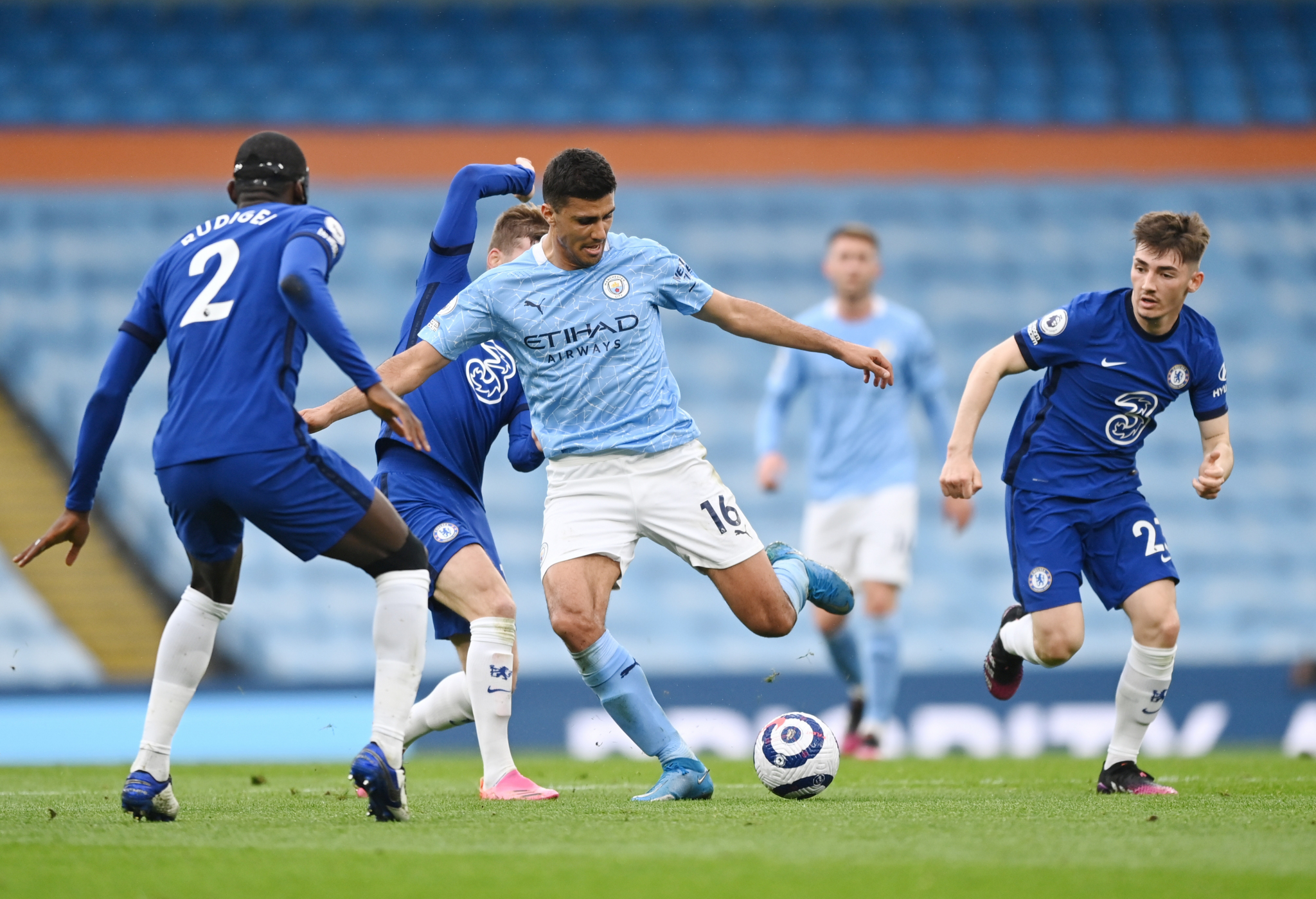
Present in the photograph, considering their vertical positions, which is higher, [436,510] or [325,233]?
[325,233]

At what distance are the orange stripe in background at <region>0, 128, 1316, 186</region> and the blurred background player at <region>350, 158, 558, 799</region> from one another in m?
7.36

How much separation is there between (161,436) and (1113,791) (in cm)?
367

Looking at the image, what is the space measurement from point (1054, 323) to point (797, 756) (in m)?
1.91

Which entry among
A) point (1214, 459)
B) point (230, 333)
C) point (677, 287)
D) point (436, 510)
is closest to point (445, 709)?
point (436, 510)

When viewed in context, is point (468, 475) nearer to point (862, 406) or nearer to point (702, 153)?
point (862, 406)

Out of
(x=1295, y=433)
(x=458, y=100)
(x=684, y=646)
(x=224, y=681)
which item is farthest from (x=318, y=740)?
(x=1295, y=433)

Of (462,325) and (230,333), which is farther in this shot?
(462,325)

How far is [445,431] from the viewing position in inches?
229

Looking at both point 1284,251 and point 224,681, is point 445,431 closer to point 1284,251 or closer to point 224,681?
point 224,681

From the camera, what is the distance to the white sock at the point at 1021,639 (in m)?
5.98

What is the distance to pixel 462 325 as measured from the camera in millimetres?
5246

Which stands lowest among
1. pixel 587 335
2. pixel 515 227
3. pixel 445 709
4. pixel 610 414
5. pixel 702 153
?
pixel 445 709

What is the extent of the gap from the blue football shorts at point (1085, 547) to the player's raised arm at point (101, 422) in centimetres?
332

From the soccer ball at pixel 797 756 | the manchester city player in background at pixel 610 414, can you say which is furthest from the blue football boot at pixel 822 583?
the soccer ball at pixel 797 756
